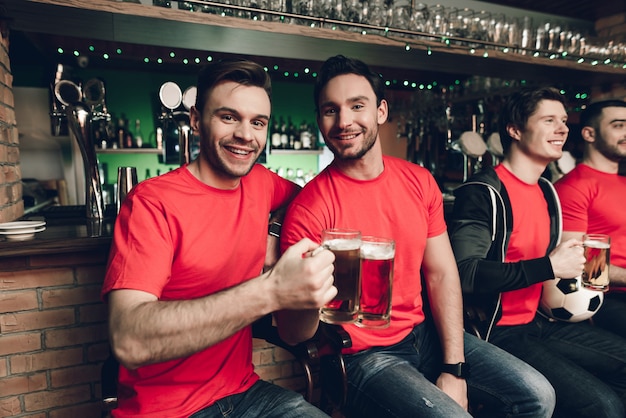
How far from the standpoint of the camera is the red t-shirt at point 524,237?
191cm

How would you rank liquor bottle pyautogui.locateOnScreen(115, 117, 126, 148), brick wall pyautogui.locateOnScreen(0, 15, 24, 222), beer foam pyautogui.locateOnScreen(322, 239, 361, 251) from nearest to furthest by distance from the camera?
1. beer foam pyautogui.locateOnScreen(322, 239, 361, 251)
2. brick wall pyautogui.locateOnScreen(0, 15, 24, 222)
3. liquor bottle pyautogui.locateOnScreen(115, 117, 126, 148)

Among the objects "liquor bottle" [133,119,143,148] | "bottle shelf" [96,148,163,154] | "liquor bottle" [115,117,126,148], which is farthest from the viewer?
"liquor bottle" [133,119,143,148]

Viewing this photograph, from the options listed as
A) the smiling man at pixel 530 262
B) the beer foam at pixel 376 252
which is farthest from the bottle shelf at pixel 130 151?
the beer foam at pixel 376 252

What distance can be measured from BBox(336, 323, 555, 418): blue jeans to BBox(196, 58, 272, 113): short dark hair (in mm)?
1000

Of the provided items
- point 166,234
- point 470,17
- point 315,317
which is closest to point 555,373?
point 315,317

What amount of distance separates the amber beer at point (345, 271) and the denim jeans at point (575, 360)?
3.48ft

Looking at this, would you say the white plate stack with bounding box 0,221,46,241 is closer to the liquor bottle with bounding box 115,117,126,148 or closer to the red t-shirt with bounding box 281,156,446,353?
the red t-shirt with bounding box 281,156,446,353

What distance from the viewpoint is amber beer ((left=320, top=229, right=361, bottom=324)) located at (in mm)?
1022

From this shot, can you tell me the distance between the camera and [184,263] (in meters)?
1.30

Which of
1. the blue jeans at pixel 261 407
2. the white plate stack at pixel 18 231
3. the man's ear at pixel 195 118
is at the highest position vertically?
the man's ear at pixel 195 118

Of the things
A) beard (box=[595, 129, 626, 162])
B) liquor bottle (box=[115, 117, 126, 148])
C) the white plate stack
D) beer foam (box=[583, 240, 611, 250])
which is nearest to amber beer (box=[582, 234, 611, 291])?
beer foam (box=[583, 240, 611, 250])

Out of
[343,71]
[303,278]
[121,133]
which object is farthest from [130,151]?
[303,278]

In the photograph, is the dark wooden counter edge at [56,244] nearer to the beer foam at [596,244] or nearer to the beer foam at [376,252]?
the beer foam at [376,252]

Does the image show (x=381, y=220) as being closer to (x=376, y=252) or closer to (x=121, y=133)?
(x=376, y=252)
